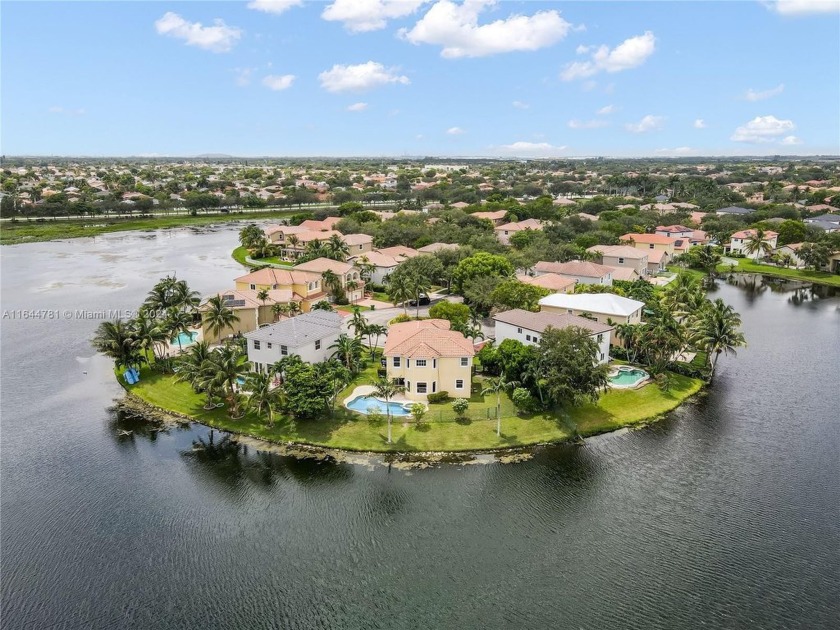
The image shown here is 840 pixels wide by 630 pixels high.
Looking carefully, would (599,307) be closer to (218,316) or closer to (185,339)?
(218,316)

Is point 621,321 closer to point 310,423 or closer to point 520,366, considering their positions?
point 520,366

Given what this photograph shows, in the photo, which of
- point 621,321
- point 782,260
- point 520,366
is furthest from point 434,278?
point 782,260

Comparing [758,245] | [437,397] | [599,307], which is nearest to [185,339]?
[437,397]

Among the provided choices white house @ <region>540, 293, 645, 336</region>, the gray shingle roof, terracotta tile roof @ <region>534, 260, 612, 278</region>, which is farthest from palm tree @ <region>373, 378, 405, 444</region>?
terracotta tile roof @ <region>534, 260, 612, 278</region>

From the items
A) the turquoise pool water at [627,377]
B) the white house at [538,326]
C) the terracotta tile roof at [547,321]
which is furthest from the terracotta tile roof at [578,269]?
the turquoise pool water at [627,377]

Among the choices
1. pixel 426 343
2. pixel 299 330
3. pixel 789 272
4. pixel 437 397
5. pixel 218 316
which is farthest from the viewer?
pixel 789 272

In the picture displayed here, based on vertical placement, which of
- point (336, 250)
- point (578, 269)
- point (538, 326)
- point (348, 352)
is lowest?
point (348, 352)
